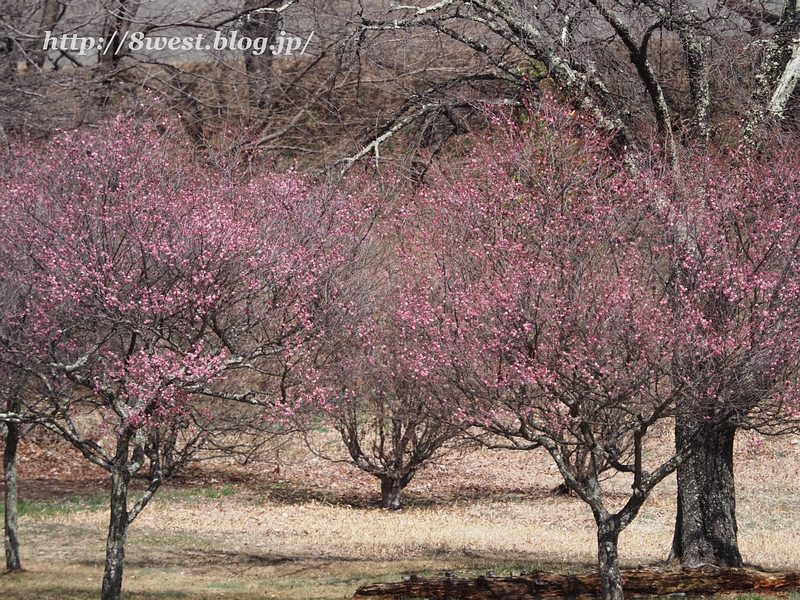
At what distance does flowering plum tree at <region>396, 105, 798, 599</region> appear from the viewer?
6941 millimetres

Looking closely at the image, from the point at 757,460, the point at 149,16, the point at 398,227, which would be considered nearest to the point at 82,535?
the point at 398,227

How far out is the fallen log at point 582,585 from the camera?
28.9 ft

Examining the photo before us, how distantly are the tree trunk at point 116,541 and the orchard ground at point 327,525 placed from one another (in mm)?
1742

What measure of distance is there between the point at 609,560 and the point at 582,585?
126 centimetres

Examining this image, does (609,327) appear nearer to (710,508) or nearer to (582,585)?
(582,585)

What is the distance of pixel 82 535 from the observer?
14.1m

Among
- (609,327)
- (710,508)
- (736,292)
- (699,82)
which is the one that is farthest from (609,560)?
(699,82)

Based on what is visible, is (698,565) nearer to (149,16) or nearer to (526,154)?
(526,154)

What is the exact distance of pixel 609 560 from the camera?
311 inches

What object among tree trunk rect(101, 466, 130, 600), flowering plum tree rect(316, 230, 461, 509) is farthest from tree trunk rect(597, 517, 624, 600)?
tree trunk rect(101, 466, 130, 600)

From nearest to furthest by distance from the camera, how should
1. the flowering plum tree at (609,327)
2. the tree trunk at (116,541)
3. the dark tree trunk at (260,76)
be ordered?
the flowering plum tree at (609,327)
the tree trunk at (116,541)
the dark tree trunk at (260,76)

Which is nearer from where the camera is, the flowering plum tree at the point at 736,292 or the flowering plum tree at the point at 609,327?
the flowering plum tree at the point at 736,292

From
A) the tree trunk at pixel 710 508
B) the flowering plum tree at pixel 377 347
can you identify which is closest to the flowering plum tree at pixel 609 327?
the flowering plum tree at pixel 377 347

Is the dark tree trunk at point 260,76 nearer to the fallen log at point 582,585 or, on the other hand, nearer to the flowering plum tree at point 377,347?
the flowering plum tree at point 377,347
